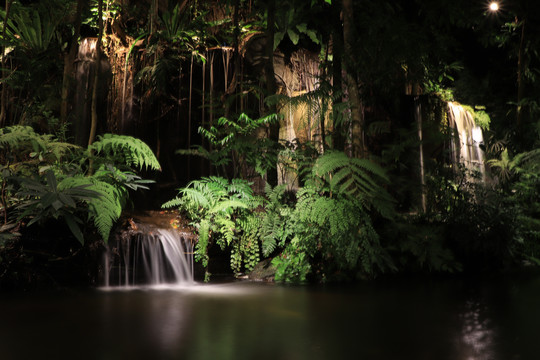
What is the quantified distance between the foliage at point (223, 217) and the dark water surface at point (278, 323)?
95 centimetres

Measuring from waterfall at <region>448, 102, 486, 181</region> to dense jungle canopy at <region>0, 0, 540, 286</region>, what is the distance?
0.22 metres

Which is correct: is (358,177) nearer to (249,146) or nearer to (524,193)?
(249,146)

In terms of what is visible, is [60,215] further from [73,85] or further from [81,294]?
[73,85]

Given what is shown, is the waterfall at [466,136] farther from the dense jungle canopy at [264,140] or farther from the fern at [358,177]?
the fern at [358,177]

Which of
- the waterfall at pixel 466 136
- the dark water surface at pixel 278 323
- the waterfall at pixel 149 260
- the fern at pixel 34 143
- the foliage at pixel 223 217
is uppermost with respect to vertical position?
the waterfall at pixel 466 136

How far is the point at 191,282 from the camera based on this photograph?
6648mm

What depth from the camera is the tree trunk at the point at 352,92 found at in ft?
22.3

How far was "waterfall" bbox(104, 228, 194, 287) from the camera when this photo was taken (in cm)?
635

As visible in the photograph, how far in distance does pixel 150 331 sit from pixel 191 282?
2.80 metres

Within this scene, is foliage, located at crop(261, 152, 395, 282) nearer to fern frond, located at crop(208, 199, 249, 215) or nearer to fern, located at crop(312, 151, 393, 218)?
fern, located at crop(312, 151, 393, 218)

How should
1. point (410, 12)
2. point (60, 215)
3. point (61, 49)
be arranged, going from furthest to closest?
point (410, 12) < point (61, 49) < point (60, 215)

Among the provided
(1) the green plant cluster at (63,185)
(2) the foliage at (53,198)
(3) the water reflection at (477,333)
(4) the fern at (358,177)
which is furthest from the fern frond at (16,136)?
(3) the water reflection at (477,333)

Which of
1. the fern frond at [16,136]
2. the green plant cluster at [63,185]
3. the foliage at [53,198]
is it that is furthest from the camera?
the fern frond at [16,136]

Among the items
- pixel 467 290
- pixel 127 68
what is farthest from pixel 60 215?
pixel 467 290
